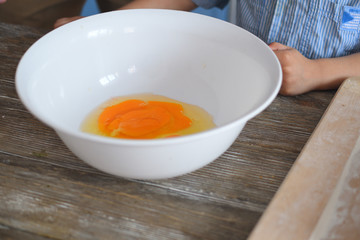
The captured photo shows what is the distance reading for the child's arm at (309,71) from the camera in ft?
2.81

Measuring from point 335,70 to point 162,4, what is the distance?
0.58 meters

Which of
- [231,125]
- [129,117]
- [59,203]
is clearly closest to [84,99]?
[129,117]

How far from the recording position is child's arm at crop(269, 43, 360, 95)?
2.81ft

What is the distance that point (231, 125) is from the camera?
53 cm

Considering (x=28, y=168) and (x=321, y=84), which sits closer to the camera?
(x=28, y=168)

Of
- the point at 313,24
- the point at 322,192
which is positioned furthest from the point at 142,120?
the point at 313,24

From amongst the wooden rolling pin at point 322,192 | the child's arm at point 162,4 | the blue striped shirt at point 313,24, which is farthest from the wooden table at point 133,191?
the child's arm at point 162,4

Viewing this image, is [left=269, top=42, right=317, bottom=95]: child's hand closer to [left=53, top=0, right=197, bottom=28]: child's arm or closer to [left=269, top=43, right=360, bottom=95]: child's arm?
[left=269, top=43, right=360, bottom=95]: child's arm

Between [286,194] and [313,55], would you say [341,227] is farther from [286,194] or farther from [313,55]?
[313,55]

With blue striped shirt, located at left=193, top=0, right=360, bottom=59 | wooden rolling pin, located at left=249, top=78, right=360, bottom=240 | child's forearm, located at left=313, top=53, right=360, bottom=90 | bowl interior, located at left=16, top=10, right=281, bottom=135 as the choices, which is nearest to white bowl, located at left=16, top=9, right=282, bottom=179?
bowl interior, located at left=16, top=10, right=281, bottom=135

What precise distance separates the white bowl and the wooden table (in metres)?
0.05

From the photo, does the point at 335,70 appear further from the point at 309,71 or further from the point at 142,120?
the point at 142,120

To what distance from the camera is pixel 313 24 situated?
1083 mm

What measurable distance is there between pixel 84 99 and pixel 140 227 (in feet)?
0.95
